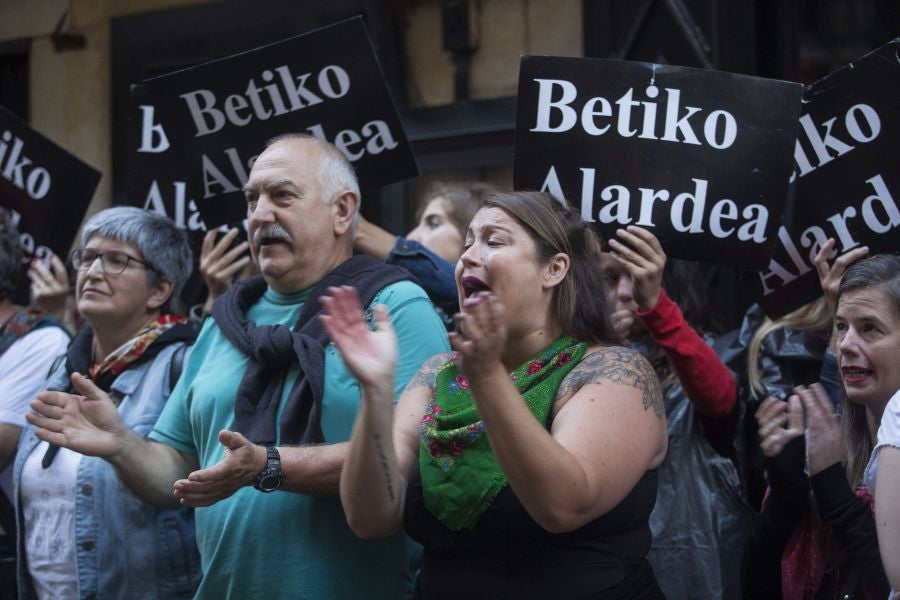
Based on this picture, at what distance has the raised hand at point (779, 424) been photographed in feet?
10.6

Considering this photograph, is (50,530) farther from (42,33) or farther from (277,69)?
(42,33)

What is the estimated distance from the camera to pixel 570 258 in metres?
3.10

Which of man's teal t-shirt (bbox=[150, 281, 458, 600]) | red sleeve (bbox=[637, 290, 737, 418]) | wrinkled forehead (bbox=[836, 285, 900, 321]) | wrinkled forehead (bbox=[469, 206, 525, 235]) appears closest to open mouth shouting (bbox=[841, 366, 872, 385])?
wrinkled forehead (bbox=[836, 285, 900, 321])

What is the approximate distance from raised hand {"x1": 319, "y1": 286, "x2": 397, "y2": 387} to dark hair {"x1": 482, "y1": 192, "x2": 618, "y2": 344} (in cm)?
51

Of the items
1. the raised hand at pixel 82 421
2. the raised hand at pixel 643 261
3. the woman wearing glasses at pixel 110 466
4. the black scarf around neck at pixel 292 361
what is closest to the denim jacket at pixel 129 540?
the woman wearing glasses at pixel 110 466

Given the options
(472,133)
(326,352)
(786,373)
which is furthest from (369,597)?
(472,133)

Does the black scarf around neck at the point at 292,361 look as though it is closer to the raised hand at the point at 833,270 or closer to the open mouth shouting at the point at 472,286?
the open mouth shouting at the point at 472,286

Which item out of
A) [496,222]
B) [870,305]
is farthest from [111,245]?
[870,305]

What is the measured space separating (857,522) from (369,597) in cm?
121

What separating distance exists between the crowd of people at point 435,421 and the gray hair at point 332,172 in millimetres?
10

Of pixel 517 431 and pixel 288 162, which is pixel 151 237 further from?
pixel 517 431

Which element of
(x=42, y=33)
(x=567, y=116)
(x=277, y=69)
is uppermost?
(x=42, y=33)

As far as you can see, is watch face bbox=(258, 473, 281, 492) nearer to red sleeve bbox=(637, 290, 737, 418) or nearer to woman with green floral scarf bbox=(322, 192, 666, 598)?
woman with green floral scarf bbox=(322, 192, 666, 598)

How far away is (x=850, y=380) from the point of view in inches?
126
